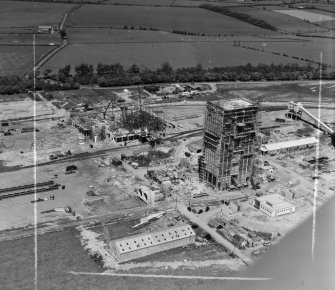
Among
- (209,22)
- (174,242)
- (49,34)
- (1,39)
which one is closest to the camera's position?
(174,242)

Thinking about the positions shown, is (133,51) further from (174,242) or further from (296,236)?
(296,236)

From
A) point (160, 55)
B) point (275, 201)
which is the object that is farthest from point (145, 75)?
point (275, 201)

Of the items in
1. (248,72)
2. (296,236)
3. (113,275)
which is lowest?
(113,275)

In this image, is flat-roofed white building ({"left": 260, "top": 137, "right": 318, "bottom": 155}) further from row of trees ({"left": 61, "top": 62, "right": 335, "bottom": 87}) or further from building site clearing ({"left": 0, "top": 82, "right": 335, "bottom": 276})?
row of trees ({"left": 61, "top": 62, "right": 335, "bottom": 87})

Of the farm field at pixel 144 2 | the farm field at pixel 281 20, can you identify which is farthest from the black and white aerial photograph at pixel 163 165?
the farm field at pixel 144 2

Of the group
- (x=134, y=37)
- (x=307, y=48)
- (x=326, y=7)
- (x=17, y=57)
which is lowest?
(x=17, y=57)

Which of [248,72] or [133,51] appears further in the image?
[133,51]

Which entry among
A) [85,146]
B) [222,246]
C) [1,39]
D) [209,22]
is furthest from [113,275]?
[209,22]

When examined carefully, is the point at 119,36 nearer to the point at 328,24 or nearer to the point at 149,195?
the point at 328,24
